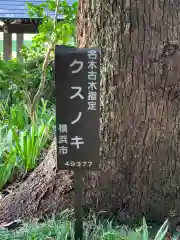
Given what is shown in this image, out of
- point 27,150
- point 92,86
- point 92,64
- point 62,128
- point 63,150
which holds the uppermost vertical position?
→ point 92,64

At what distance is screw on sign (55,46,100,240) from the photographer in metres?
2.67

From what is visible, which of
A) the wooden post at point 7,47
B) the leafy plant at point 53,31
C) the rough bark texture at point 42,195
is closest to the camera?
the rough bark texture at point 42,195

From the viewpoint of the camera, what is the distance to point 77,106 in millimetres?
2717

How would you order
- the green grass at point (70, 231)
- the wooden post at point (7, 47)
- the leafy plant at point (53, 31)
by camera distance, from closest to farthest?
the green grass at point (70, 231)
the leafy plant at point (53, 31)
the wooden post at point (7, 47)

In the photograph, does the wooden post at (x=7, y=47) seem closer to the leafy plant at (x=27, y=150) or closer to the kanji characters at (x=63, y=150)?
the leafy plant at (x=27, y=150)

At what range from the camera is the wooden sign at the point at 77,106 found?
105 inches

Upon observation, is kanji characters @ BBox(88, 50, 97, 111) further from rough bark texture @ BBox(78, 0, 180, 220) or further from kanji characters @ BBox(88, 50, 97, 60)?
rough bark texture @ BBox(78, 0, 180, 220)

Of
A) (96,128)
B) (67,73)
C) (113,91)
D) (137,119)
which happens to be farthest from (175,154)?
(67,73)

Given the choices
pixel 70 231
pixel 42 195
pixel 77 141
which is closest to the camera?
pixel 77 141

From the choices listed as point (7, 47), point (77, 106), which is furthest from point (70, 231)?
point (7, 47)

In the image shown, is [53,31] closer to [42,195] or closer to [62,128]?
[42,195]

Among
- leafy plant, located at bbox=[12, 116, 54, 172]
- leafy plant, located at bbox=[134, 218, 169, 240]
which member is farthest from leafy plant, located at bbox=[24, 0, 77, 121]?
leafy plant, located at bbox=[134, 218, 169, 240]

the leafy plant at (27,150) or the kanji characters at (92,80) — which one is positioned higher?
the kanji characters at (92,80)

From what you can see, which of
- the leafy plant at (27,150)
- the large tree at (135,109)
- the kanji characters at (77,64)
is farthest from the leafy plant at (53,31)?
the kanji characters at (77,64)
